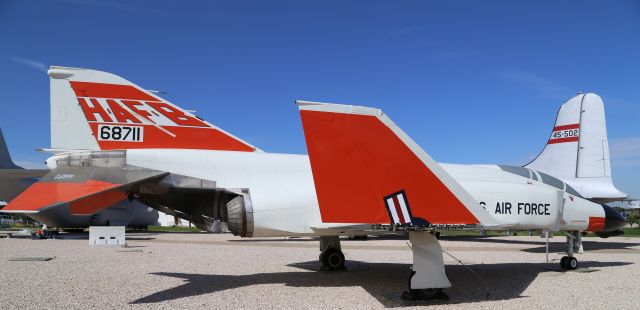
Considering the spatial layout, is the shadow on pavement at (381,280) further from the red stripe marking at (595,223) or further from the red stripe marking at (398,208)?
the red stripe marking at (595,223)

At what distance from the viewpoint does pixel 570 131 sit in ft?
69.4

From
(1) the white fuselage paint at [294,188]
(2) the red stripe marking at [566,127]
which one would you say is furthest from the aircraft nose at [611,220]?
(2) the red stripe marking at [566,127]

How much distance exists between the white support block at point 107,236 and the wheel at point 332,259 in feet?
43.3

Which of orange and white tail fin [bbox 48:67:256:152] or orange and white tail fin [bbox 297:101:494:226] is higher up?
orange and white tail fin [bbox 48:67:256:152]

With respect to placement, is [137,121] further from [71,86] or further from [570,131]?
[570,131]

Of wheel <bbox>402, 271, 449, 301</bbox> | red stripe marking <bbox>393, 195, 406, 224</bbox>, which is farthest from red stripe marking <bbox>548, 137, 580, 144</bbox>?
red stripe marking <bbox>393, 195, 406, 224</bbox>

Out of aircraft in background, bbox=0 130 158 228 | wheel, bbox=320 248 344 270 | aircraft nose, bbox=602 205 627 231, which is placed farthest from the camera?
aircraft in background, bbox=0 130 158 228

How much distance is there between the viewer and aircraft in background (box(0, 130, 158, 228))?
24.2 m

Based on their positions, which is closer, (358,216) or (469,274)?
(358,216)

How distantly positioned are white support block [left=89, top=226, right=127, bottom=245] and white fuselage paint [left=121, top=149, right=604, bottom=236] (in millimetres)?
14098

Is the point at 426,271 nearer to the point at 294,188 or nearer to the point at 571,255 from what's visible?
the point at 294,188

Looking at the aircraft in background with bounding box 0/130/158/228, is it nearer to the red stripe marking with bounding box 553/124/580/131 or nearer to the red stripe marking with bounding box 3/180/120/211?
the red stripe marking with bounding box 3/180/120/211

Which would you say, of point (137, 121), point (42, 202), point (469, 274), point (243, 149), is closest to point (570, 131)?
point (469, 274)

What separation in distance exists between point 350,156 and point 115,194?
446 centimetres
